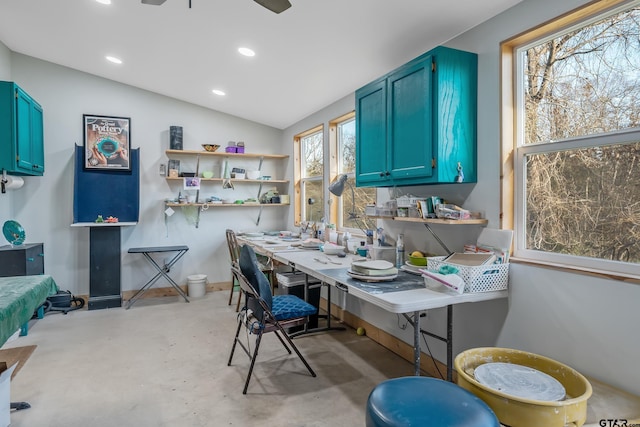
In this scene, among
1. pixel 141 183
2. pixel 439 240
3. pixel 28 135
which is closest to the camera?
pixel 439 240

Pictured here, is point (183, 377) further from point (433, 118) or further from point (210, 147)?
point (210, 147)

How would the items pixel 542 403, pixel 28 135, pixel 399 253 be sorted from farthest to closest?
1. pixel 28 135
2. pixel 399 253
3. pixel 542 403

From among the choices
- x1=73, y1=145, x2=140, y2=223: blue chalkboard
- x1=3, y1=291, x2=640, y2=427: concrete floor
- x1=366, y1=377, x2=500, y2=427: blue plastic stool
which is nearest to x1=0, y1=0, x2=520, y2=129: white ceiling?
x1=73, y1=145, x2=140, y2=223: blue chalkboard

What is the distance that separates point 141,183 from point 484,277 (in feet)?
14.8

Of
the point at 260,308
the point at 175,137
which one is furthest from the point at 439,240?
the point at 175,137

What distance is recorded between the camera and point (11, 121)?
142 inches

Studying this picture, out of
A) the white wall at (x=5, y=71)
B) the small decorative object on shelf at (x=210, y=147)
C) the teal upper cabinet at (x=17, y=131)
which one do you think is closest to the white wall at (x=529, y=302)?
the small decorative object on shelf at (x=210, y=147)

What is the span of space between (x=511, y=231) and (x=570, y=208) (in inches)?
12.4

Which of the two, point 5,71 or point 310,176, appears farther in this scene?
point 310,176

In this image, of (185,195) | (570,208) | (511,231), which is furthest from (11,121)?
(570,208)

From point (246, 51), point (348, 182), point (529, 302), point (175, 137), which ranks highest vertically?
point (246, 51)

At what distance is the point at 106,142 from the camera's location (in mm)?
4633

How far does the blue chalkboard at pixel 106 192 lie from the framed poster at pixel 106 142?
0.07m

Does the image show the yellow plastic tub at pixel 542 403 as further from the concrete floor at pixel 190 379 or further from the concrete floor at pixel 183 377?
the concrete floor at pixel 183 377
